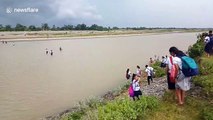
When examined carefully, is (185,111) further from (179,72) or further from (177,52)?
(177,52)

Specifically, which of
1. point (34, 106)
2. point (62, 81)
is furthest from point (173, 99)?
point (62, 81)

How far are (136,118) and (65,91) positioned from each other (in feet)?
54.7

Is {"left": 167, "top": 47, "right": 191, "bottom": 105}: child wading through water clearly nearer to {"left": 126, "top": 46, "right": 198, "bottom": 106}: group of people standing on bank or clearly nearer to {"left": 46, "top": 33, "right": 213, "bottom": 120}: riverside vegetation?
{"left": 126, "top": 46, "right": 198, "bottom": 106}: group of people standing on bank

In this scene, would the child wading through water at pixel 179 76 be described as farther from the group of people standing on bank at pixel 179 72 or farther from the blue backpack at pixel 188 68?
the blue backpack at pixel 188 68

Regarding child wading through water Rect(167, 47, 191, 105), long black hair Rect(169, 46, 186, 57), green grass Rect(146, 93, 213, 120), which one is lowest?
green grass Rect(146, 93, 213, 120)

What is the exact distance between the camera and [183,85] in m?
9.78

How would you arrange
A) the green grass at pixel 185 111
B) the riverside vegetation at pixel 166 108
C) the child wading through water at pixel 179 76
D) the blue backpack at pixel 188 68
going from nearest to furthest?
1. the riverside vegetation at pixel 166 108
2. the green grass at pixel 185 111
3. the blue backpack at pixel 188 68
4. the child wading through water at pixel 179 76

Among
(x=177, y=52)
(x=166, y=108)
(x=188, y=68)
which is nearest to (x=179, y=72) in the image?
(x=188, y=68)

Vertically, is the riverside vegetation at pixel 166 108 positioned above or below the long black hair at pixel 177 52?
below

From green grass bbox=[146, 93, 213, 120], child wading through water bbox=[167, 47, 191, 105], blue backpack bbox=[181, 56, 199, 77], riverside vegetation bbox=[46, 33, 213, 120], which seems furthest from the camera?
child wading through water bbox=[167, 47, 191, 105]

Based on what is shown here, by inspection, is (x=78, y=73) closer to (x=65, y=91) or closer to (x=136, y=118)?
(x=65, y=91)

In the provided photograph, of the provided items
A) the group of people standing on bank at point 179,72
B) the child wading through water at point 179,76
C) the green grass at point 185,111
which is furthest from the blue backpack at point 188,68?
the green grass at point 185,111

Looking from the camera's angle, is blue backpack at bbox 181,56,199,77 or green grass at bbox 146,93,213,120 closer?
green grass at bbox 146,93,213,120

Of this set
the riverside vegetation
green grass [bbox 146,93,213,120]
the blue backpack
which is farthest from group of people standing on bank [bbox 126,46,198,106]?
the riverside vegetation
